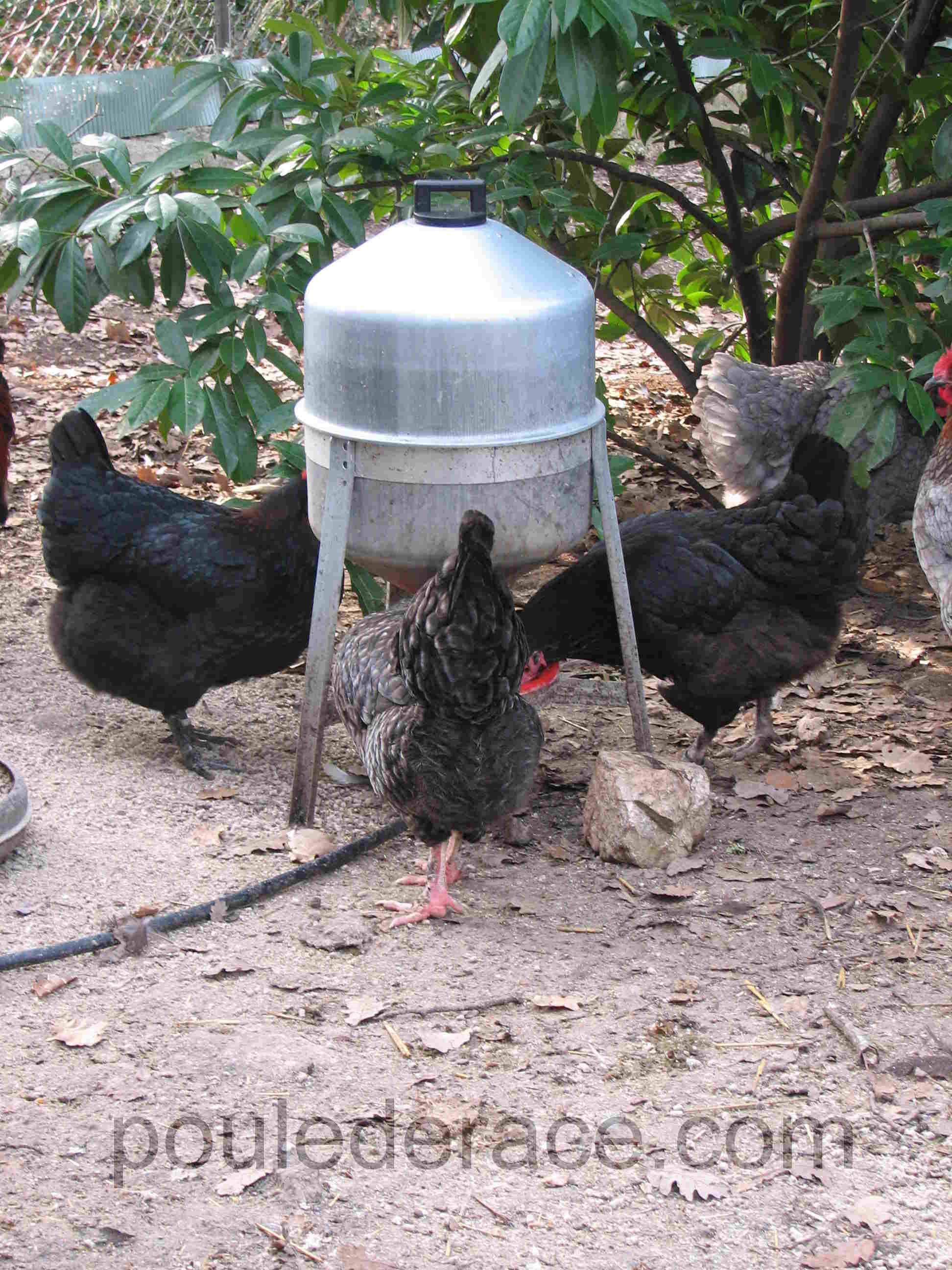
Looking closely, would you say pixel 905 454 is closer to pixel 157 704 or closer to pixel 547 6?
pixel 547 6

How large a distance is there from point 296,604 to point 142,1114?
83.0 inches

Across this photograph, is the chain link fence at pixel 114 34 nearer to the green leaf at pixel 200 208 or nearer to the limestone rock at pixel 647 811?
the green leaf at pixel 200 208

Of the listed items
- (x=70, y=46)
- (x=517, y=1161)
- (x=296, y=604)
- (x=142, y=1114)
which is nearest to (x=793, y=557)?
(x=296, y=604)

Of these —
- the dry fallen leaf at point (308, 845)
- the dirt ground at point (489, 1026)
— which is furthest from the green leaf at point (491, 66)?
the dry fallen leaf at point (308, 845)

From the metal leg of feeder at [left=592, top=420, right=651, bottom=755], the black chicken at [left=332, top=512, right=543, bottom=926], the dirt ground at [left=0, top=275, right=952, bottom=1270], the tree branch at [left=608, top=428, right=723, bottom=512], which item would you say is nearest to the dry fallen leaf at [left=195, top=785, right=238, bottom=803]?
the dirt ground at [left=0, top=275, right=952, bottom=1270]

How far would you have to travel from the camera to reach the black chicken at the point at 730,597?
4387 mm

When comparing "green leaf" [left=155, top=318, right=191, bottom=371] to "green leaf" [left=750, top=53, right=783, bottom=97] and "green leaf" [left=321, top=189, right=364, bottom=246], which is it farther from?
"green leaf" [left=750, top=53, right=783, bottom=97]

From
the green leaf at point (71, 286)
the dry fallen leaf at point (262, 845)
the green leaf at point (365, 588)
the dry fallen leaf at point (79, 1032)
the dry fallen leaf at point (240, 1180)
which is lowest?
the dry fallen leaf at point (262, 845)

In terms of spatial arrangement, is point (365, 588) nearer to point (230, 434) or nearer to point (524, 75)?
point (230, 434)

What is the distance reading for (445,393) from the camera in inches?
133

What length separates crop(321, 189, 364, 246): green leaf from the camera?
422 cm

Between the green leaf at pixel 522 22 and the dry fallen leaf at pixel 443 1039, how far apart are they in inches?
98.8

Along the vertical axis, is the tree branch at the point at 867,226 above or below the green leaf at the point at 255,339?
above

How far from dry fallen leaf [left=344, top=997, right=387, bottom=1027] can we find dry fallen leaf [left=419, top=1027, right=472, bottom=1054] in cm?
14
